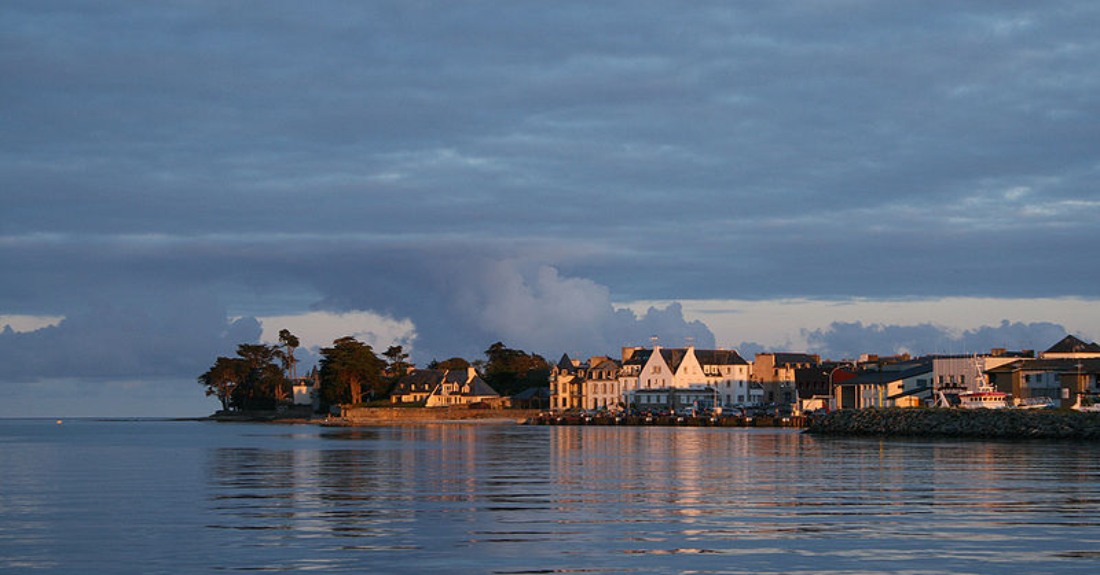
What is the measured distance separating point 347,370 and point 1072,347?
10142 cm

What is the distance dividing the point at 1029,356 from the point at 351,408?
8902cm

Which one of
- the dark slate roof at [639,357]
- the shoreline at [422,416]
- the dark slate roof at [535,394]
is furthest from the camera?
the dark slate roof at [535,394]

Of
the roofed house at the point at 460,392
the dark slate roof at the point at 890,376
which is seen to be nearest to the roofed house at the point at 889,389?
the dark slate roof at the point at 890,376

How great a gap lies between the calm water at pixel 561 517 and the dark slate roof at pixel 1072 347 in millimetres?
77885

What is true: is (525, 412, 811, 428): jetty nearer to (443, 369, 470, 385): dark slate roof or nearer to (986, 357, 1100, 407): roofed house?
(986, 357, 1100, 407): roofed house

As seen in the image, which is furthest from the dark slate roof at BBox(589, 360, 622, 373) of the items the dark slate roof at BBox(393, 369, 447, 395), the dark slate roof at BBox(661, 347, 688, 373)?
the dark slate roof at BBox(393, 369, 447, 395)

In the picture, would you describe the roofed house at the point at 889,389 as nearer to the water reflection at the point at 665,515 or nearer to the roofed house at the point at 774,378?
the roofed house at the point at 774,378

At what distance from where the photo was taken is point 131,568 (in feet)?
67.5

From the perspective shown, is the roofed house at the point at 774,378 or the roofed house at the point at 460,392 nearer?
the roofed house at the point at 774,378

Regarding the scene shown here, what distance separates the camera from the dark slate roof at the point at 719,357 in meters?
171

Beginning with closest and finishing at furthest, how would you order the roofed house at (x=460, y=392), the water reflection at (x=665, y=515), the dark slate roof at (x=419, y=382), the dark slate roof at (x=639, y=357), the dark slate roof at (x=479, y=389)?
1. the water reflection at (x=665, y=515)
2. the dark slate roof at (x=639, y=357)
3. the roofed house at (x=460, y=392)
4. the dark slate roof at (x=479, y=389)
5. the dark slate roof at (x=419, y=382)

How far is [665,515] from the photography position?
2880 centimetres

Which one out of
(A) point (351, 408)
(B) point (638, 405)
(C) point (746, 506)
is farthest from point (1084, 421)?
(A) point (351, 408)

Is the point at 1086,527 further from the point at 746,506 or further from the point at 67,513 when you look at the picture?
the point at 67,513
